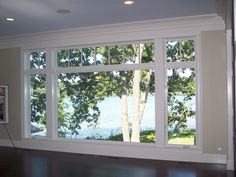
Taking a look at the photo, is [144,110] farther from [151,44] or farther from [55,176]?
[55,176]

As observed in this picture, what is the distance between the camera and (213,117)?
19.8 ft

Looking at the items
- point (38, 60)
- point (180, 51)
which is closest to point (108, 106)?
point (180, 51)

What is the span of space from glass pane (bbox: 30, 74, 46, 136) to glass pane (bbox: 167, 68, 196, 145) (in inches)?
128

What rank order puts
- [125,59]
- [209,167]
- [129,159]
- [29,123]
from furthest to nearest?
[29,123]
[125,59]
[129,159]
[209,167]

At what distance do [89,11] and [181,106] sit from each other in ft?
8.91

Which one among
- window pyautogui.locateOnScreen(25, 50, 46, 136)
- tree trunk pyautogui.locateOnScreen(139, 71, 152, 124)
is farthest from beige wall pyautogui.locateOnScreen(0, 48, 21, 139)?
tree trunk pyautogui.locateOnScreen(139, 71, 152, 124)

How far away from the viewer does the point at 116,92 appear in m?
7.12

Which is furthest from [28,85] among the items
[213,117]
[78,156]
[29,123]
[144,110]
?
[213,117]

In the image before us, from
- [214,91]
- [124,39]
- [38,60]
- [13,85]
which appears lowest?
[214,91]

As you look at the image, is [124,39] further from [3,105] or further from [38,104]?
[3,105]

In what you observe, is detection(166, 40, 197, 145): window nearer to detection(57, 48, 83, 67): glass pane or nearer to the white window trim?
the white window trim

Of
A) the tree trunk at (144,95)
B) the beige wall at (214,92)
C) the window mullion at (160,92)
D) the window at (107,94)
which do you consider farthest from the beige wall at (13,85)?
the beige wall at (214,92)

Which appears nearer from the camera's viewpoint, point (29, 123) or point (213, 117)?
point (213, 117)

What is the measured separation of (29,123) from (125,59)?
3119 millimetres
